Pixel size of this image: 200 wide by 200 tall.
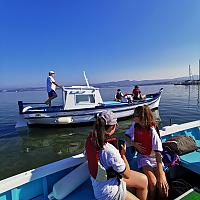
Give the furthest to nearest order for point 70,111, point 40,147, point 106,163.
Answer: point 70,111
point 40,147
point 106,163

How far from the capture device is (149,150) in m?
3.12

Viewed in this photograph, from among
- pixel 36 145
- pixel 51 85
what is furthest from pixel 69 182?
pixel 51 85

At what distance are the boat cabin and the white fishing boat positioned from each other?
9.39 meters

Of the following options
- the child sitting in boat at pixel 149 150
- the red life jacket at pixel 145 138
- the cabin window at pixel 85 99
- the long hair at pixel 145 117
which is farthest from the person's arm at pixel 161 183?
the cabin window at pixel 85 99

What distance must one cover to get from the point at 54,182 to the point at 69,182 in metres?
0.25

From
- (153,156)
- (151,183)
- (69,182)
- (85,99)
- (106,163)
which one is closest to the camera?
(106,163)

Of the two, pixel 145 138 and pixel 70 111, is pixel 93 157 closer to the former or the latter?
pixel 145 138

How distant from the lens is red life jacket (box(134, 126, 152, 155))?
3.09 meters

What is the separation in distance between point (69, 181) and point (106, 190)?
2.86 ft

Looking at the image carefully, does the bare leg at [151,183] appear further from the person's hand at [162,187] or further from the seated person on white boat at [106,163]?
the seated person on white boat at [106,163]

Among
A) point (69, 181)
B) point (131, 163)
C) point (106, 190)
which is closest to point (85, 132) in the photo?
point (131, 163)

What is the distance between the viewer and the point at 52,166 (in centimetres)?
304

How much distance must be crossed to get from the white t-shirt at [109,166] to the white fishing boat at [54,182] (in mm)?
674

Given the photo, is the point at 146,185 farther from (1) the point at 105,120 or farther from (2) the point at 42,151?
(2) the point at 42,151
